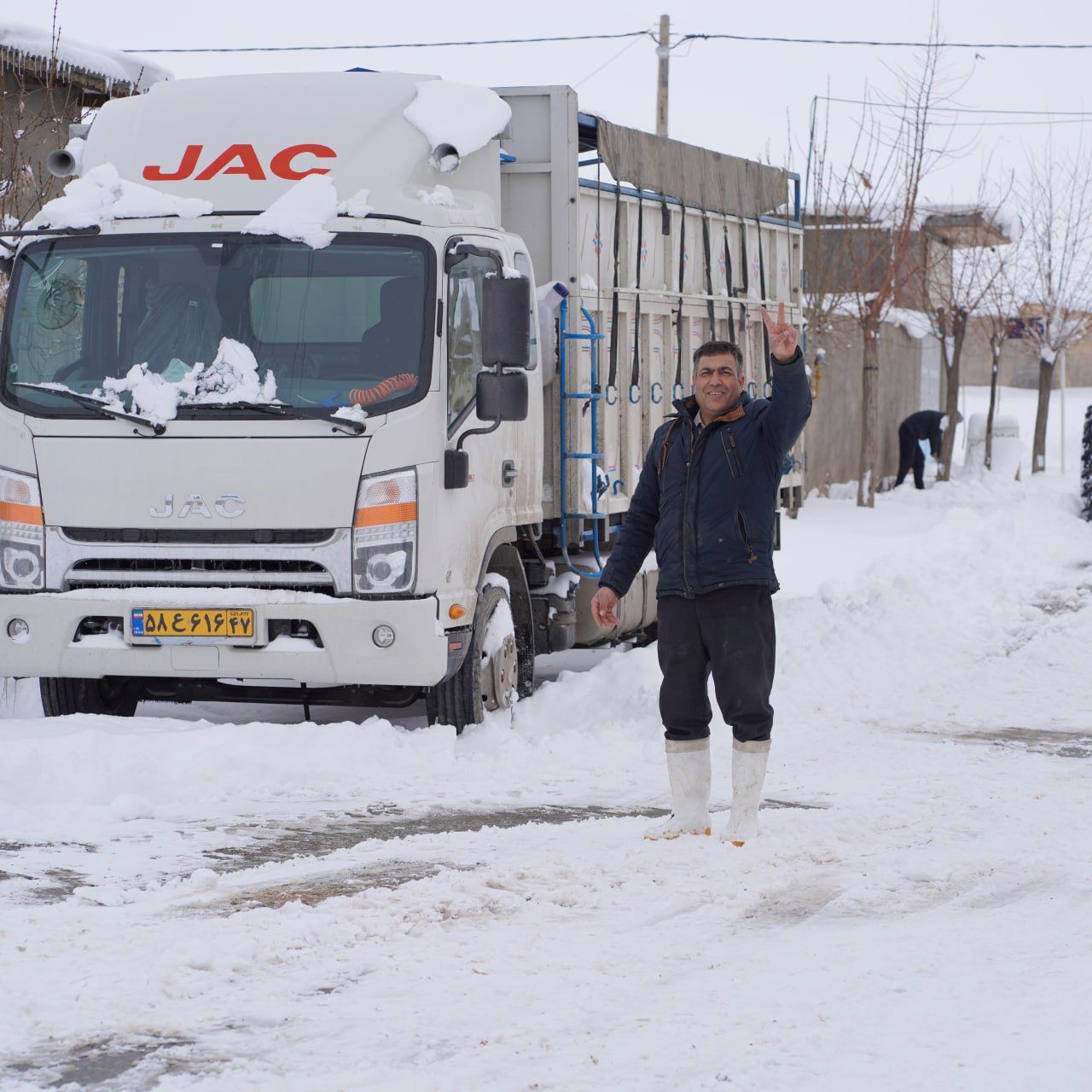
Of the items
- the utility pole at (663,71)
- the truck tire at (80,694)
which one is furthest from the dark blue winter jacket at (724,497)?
the utility pole at (663,71)

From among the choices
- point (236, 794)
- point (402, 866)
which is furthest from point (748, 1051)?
point (236, 794)

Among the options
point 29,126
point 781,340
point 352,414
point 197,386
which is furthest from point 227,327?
point 29,126

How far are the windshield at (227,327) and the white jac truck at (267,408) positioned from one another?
0.01 m

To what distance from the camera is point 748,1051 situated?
421 cm

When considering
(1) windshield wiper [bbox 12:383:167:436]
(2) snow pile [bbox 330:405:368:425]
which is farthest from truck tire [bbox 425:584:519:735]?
(1) windshield wiper [bbox 12:383:167:436]

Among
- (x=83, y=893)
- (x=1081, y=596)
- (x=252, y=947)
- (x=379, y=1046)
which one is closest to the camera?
(x=379, y=1046)

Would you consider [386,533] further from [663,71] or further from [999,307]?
[999,307]

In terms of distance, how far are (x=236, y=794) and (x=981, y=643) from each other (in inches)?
280

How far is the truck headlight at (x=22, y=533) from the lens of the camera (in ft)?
26.0

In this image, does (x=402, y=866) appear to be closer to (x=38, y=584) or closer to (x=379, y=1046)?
(x=379, y=1046)

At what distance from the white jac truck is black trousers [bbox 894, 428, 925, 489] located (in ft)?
74.4

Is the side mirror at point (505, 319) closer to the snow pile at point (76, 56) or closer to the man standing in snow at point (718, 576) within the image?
the man standing in snow at point (718, 576)

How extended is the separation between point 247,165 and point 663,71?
73.3 ft

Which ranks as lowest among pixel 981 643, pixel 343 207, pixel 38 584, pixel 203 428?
pixel 981 643
